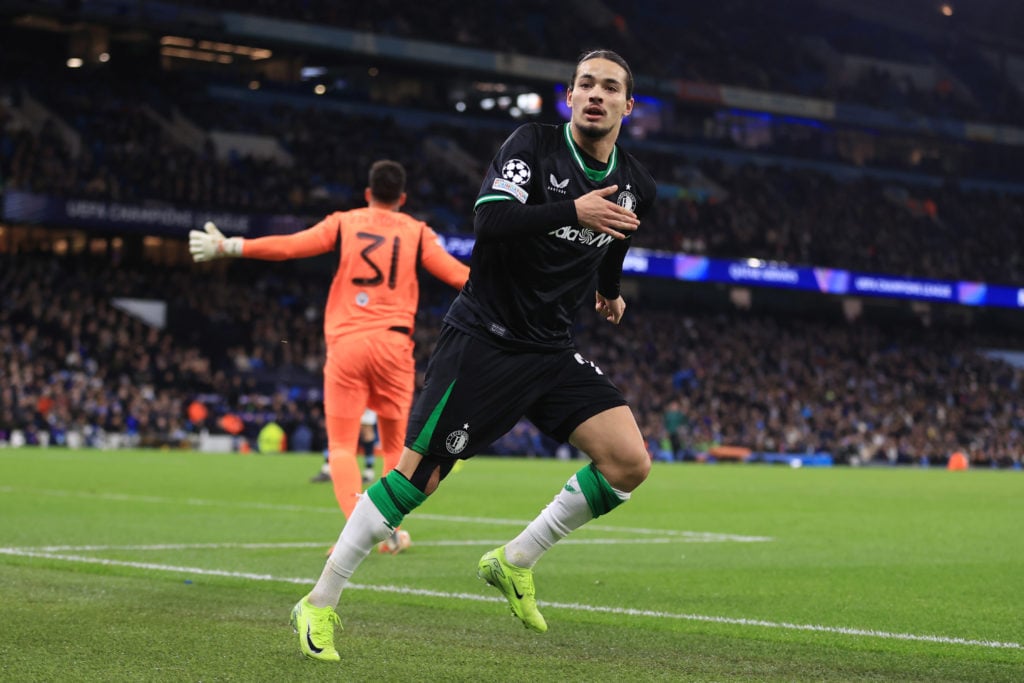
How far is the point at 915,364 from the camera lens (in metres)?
53.8

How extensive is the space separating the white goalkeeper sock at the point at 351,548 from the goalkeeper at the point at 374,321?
339cm

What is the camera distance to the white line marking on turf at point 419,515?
12094 mm

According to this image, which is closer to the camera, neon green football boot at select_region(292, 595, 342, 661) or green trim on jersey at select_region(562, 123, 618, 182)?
neon green football boot at select_region(292, 595, 342, 661)

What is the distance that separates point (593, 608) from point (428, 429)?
1945 millimetres

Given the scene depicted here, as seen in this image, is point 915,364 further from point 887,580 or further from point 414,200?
point 887,580

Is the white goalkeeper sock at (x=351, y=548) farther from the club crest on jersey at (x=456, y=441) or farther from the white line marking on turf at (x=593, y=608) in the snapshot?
the white line marking on turf at (x=593, y=608)

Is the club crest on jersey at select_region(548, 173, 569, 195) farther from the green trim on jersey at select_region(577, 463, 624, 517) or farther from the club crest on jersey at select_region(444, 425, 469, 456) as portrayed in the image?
the green trim on jersey at select_region(577, 463, 624, 517)

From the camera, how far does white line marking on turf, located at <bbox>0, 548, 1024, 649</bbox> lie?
6188mm

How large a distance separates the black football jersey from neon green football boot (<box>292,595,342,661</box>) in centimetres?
130

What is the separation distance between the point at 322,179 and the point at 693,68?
60.7ft

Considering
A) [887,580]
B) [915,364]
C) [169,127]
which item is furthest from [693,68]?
[887,580]

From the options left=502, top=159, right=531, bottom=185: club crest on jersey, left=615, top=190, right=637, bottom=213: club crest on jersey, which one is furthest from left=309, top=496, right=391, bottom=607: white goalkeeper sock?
left=615, top=190, right=637, bottom=213: club crest on jersey

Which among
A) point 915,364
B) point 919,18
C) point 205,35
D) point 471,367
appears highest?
point 919,18

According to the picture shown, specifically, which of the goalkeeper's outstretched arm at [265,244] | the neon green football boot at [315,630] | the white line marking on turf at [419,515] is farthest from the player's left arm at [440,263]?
the white line marking on turf at [419,515]
